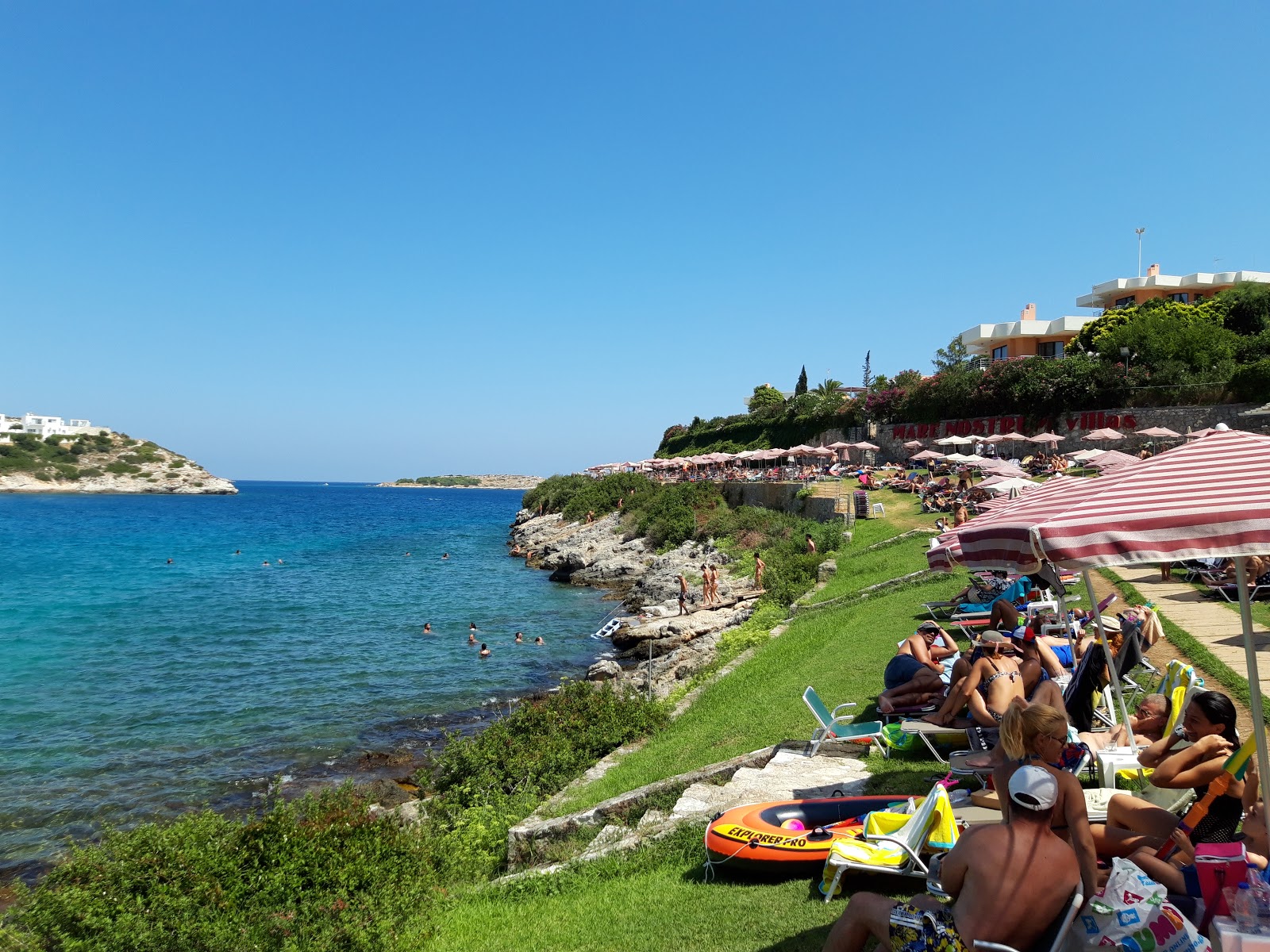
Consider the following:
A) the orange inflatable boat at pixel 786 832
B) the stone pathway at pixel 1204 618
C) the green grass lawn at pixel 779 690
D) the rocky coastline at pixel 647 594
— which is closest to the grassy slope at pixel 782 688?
the green grass lawn at pixel 779 690

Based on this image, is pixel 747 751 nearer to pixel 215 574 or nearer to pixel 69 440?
pixel 215 574

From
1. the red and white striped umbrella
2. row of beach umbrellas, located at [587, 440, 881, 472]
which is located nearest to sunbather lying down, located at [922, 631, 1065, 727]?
the red and white striped umbrella

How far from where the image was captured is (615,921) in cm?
569

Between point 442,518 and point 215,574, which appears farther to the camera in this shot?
point 442,518

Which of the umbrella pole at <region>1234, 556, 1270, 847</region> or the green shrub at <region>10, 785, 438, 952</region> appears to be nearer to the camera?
the umbrella pole at <region>1234, 556, 1270, 847</region>

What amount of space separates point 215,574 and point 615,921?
4334 centimetres

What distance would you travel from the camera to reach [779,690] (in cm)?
1172

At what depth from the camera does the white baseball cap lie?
3.48 m

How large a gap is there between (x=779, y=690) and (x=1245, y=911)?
8507 millimetres

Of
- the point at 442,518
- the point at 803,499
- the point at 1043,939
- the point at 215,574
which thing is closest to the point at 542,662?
the point at 803,499

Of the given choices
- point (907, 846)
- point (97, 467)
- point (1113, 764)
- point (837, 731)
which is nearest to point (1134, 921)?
A: point (907, 846)

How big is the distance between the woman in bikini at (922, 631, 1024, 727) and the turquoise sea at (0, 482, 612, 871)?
10347mm

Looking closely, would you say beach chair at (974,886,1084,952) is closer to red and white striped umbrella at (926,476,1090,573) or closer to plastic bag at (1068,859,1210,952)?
plastic bag at (1068,859,1210,952)

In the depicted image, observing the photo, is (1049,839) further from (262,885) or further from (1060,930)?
(262,885)
